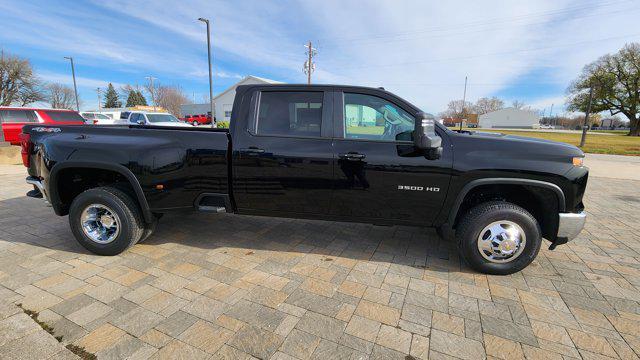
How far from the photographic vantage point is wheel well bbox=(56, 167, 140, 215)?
3.54m

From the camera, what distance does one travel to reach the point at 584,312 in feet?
8.75

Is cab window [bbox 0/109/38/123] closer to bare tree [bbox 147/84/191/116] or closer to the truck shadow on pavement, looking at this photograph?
the truck shadow on pavement

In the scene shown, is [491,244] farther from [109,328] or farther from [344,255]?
[109,328]

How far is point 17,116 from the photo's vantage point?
39.5ft

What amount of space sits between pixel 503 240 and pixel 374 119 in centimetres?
176

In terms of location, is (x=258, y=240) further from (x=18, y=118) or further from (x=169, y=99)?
(x=169, y=99)

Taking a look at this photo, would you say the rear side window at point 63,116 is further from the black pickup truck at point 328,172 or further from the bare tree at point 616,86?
the bare tree at point 616,86

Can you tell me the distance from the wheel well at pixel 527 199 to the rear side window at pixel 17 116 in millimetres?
15634

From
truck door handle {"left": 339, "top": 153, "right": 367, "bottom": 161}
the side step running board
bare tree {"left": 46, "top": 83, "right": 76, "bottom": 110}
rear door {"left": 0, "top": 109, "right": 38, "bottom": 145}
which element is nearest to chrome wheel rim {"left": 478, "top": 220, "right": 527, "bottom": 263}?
truck door handle {"left": 339, "top": 153, "right": 367, "bottom": 161}

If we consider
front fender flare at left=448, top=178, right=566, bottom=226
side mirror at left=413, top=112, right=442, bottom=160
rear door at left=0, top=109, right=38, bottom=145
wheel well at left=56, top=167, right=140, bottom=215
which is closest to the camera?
side mirror at left=413, top=112, right=442, bottom=160

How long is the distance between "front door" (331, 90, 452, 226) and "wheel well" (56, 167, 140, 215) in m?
2.40

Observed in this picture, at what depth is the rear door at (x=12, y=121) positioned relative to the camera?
11.7 meters

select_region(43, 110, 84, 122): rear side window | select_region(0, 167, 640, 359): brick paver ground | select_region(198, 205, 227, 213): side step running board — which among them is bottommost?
select_region(0, 167, 640, 359): brick paver ground

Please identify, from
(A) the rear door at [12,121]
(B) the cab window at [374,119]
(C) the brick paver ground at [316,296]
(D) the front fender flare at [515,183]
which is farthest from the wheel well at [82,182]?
(A) the rear door at [12,121]
